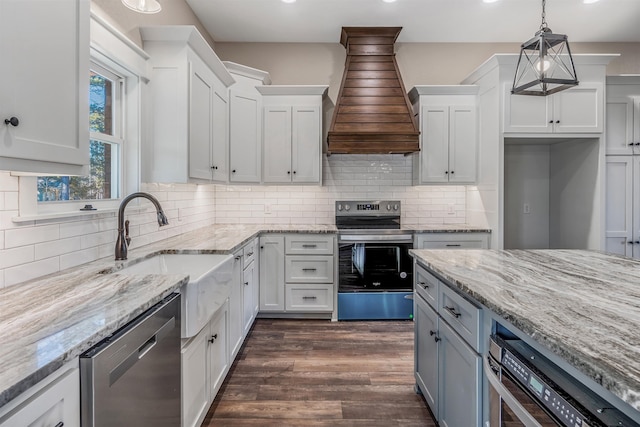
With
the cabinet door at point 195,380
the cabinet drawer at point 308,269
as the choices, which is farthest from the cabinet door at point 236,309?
the cabinet drawer at point 308,269

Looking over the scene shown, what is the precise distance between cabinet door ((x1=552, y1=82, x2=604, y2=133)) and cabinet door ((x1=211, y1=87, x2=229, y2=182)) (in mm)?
3101

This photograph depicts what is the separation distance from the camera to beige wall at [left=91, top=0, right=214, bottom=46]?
1.90m

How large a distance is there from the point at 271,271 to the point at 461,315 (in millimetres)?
2217

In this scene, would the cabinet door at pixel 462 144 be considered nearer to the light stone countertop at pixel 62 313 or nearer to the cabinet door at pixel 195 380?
the cabinet door at pixel 195 380

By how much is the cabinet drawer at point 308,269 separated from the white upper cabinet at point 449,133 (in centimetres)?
145

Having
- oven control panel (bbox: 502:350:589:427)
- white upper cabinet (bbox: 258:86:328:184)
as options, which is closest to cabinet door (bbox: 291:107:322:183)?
white upper cabinet (bbox: 258:86:328:184)

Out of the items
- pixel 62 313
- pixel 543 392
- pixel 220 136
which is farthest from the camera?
pixel 220 136

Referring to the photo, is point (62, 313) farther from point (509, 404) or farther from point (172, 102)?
point (172, 102)

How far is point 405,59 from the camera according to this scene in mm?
3908

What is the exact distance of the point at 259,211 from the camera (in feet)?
12.8

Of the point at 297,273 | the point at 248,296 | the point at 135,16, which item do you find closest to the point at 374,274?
the point at 297,273

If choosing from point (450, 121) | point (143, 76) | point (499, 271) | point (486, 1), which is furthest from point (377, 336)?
point (486, 1)

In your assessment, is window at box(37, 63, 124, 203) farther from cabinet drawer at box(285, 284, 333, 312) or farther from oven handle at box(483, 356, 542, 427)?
oven handle at box(483, 356, 542, 427)

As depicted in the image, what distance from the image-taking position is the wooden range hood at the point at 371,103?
11.0 feet
